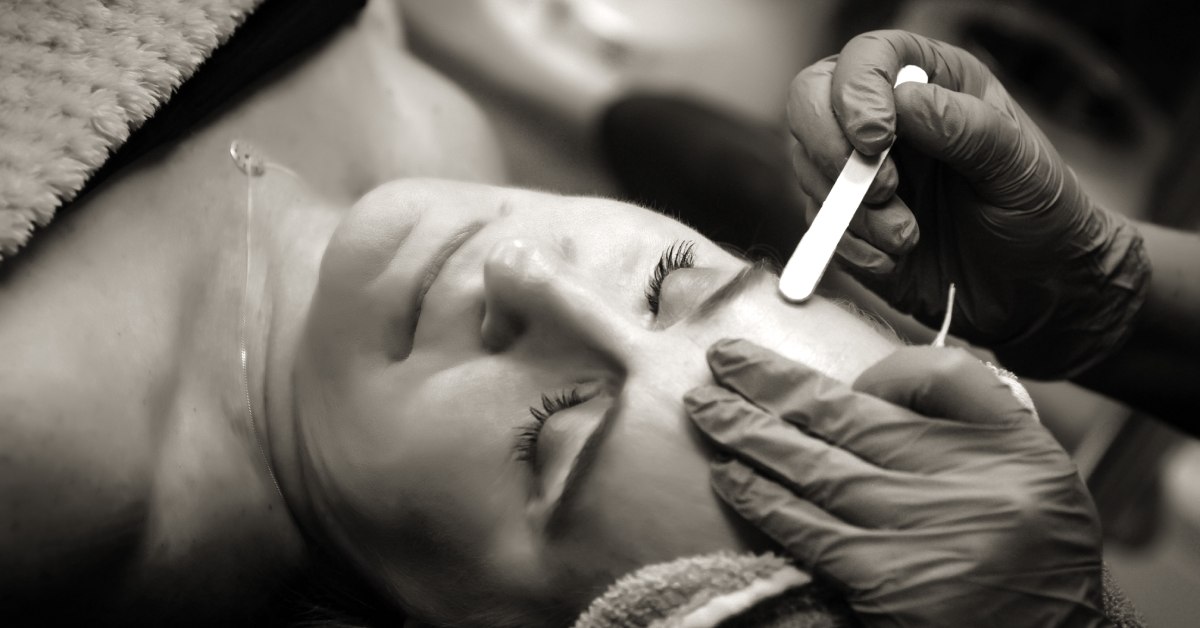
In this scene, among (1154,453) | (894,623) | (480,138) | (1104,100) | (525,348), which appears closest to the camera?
(894,623)

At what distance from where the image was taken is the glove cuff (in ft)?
3.95

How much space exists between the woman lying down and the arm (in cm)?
61

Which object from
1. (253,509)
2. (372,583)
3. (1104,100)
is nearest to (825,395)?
(372,583)

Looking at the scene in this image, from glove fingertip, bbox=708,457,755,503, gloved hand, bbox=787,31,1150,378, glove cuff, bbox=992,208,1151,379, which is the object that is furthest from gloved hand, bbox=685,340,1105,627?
glove cuff, bbox=992,208,1151,379

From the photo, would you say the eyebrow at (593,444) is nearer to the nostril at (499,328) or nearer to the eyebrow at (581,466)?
the eyebrow at (581,466)

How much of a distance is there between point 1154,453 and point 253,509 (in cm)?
163

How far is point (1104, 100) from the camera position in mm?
1903

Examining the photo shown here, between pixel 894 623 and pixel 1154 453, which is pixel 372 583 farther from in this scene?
pixel 1154 453

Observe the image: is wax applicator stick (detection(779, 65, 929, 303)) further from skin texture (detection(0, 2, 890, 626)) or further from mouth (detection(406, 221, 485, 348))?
mouth (detection(406, 221, 485, 348))

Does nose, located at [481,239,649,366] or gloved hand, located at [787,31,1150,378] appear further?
gloved hand, located at [787,31,1150,378]

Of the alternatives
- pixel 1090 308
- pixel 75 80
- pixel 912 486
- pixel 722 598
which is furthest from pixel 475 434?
pixel 1090 308

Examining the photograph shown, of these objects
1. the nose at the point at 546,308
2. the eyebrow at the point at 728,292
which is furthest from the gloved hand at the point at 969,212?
the nose at the point at 546,308

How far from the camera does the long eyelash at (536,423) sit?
869 millimetres

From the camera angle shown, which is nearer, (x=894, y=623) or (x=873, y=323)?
(x=894, y=623)
